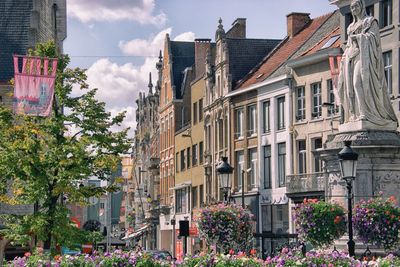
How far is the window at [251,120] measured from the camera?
68.9m

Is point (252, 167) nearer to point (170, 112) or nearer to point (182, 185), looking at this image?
point (182, 185)

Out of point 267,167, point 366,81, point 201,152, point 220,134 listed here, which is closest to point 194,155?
point 201,152

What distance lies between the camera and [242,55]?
7412 cm

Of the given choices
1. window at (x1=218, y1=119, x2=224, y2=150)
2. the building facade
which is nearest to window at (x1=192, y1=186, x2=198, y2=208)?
the building facade

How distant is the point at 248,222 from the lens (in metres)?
29.0

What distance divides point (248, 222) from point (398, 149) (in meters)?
4.84

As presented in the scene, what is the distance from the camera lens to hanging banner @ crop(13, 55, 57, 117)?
45.2 metres

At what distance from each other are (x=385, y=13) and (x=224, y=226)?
27039 mm

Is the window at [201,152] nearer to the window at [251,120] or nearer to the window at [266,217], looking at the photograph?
the window at [251,120]

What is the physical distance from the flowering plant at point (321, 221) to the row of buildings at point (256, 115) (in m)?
18.1

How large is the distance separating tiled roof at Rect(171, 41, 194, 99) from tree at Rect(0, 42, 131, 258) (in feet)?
162

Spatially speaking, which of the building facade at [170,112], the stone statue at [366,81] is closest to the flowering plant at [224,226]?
the stone statue at [366,81]

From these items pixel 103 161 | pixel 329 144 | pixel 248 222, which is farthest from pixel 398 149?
pixel 103 161

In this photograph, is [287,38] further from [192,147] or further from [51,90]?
[51,90]
